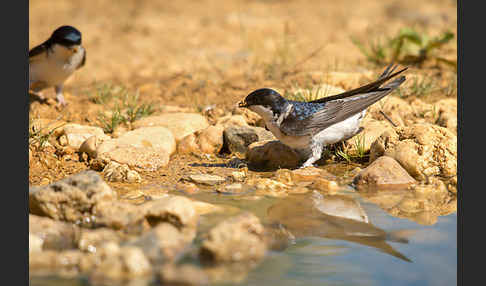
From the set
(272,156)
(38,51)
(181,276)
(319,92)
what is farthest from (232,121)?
(181,276)

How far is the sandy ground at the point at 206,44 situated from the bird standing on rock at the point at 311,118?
3.39 feet

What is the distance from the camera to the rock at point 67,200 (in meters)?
3.83

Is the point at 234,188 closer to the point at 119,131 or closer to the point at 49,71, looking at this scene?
the point at 119,131

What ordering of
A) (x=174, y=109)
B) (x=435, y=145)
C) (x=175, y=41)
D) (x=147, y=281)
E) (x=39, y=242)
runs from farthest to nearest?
(x=175, y=41), (x=174, y=109), (x=435, y=145), (x=39, y=242), (x=147, y=281)

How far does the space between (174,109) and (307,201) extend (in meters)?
3.10

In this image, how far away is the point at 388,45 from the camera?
8391mm

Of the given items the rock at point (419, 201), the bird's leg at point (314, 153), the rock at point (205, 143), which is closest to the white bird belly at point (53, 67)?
the rock at point (205, 143)

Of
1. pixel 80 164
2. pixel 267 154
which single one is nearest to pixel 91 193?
pixel 80 164

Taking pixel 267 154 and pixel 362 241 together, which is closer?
pixel 362 241

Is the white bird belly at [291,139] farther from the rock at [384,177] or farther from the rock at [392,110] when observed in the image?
the rock at [392,110]

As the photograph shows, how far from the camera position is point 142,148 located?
5.44m

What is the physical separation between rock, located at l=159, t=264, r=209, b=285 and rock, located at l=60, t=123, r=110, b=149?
3.07 metres

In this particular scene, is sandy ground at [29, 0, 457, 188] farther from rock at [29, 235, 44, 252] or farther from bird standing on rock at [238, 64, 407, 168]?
rock at [29, 235, 44, 252]

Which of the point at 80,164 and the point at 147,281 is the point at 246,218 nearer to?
the point at 147,281
